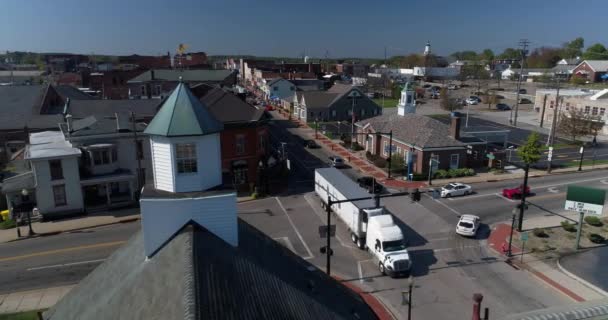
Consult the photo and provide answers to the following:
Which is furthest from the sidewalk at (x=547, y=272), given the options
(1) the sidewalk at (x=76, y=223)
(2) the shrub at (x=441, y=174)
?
(1) the sidewalk at (x=76, y=223)

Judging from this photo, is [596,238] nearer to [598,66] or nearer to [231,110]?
[231,110]

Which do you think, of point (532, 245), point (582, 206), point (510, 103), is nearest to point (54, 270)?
point (532, 245)

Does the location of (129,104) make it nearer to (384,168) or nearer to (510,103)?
(384,168)

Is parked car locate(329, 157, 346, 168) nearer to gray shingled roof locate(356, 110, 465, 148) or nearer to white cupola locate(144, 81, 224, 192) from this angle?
gray shingled roof locate(356, 110, 465, 148)

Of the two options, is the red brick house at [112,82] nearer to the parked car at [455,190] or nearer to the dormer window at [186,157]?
the parked car at [455,190]

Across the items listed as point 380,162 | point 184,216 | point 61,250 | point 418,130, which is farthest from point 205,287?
point 418,130

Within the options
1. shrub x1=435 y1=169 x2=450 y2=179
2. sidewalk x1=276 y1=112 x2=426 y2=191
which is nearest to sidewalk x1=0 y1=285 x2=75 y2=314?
sidewalk x1=276 y1=112 x2=426 y2=191

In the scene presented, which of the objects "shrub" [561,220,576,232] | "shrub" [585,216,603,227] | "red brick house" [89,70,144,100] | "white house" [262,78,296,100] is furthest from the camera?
"white house" [262,78,296,100]
